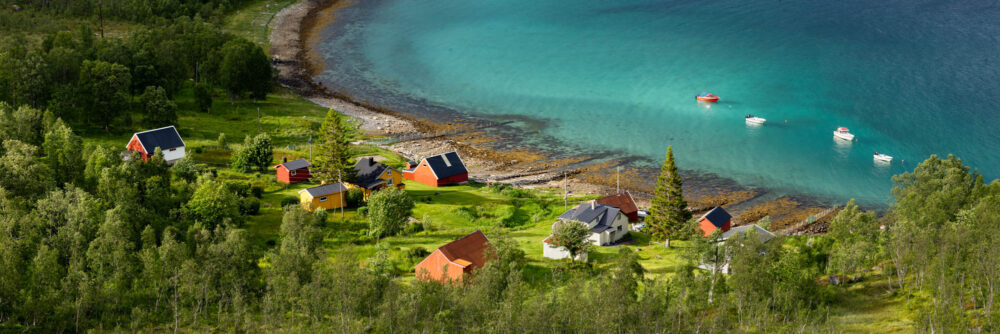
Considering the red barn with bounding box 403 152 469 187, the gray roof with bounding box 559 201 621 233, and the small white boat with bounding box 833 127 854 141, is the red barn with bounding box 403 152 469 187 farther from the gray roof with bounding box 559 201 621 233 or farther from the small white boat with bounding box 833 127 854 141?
the small white boat with bounding box 833 127 854 141

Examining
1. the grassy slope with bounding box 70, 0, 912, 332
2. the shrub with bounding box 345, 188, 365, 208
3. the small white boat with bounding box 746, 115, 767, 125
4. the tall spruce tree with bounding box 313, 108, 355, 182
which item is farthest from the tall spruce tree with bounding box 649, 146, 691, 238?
→ the small white boat with bounding box 746, 115, 767, 125

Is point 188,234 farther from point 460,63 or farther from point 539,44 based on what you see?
point 539,44

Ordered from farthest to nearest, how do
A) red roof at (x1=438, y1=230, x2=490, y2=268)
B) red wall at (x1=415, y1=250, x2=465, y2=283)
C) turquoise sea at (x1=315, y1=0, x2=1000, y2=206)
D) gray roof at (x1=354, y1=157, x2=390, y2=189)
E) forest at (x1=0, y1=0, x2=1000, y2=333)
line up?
Result: turquoise sea at (x1=315, y1=0, x2=1000, y2=206)
gray roof at (x1=354, y1=157, x2=390, y2=189)
red roof at (x1=438, y1=230, x2=490, y2=268)
red wall at (x1=415, y1=250, x2=465, y2=283)
forest at (x1=0, y1=0, x2=1000, y2=333)

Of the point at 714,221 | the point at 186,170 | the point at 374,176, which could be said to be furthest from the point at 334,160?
the point at 714,221

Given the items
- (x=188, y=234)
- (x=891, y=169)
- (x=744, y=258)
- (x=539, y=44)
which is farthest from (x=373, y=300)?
(x=539, y=44)

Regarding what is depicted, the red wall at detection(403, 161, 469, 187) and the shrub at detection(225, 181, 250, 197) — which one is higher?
the shrub at detection(225, 181, 250, 197)

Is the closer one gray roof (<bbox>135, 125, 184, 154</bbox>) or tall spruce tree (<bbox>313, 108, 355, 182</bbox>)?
tall spruce tree (<bbox>313, 108, 355, 182</bbox>)
